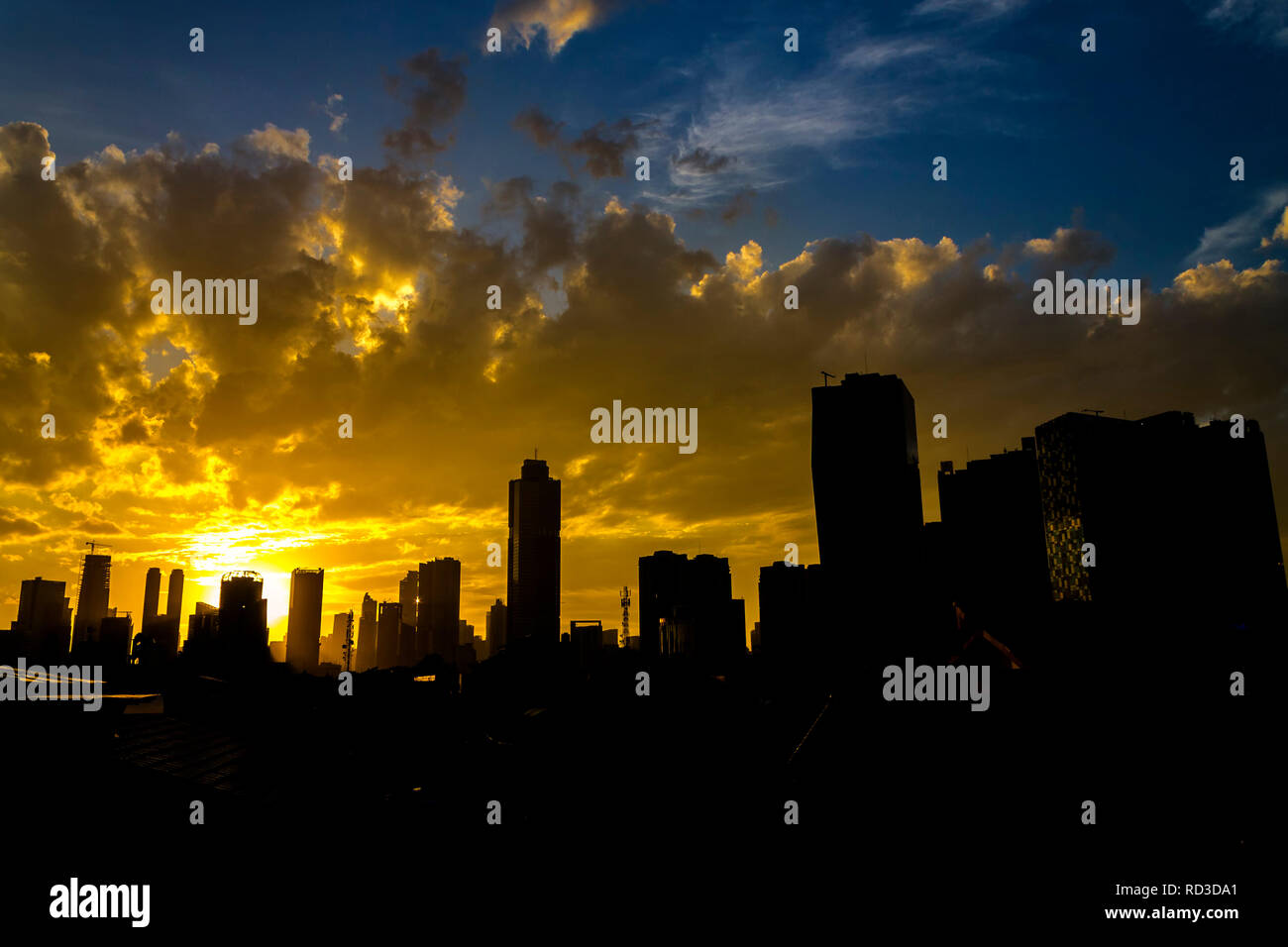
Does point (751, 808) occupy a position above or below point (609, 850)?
above

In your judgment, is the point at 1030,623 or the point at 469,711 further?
the point at 469,711

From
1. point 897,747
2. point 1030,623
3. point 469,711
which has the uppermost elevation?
point 1030,623

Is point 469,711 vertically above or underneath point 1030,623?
underneath
